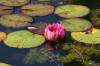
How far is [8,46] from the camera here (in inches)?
73.0

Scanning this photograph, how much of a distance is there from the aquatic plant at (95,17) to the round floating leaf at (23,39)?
1.83 feet

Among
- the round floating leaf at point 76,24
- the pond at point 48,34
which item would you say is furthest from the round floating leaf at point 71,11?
the round floating leaf at point 76,24

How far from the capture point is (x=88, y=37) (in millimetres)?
1944

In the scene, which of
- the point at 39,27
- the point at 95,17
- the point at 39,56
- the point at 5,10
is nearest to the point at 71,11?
the point at 95,17

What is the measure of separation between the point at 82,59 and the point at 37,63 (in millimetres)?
323

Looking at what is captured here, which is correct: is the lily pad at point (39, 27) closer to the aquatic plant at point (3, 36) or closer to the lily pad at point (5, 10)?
the aquatic plant at point (3, 36)

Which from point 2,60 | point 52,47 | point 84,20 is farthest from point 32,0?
point 2,60

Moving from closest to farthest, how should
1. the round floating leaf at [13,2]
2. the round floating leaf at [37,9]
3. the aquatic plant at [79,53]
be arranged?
1. the aquatic plant at [79,53]
2. the round floating leaf at [37,9]
3. the round floating leaf at [13,2]

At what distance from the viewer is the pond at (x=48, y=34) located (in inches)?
68.4

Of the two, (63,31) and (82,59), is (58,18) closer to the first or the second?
(63,31)

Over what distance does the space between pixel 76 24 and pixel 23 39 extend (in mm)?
502

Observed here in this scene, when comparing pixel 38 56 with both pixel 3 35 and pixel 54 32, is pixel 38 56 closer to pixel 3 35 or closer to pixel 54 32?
pixel 54 32

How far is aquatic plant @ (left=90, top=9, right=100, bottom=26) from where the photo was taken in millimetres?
2211

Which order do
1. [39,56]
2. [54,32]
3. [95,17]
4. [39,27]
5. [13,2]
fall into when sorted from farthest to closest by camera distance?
[13,2], [95,17], [39,27], [54,32], [39,56]
